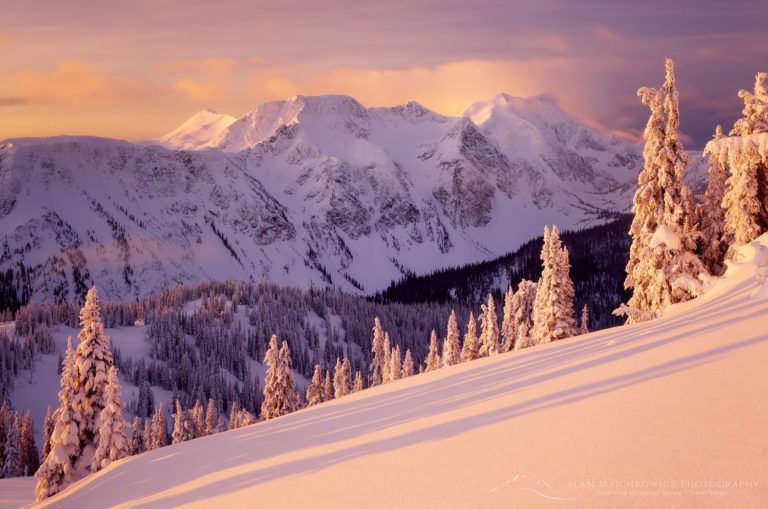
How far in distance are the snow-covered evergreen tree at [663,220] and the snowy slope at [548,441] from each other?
8651 mm

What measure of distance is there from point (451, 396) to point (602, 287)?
199 metres

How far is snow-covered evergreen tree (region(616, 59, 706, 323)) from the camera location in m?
25.3

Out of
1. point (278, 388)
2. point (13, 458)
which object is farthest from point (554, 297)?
point (13, 458)

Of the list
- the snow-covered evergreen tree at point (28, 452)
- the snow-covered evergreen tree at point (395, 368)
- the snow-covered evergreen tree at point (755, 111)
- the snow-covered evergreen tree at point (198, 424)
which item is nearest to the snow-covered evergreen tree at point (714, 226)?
the snow-covered evergreen tree at point (755, 111)

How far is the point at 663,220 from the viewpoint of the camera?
26609 millimetres

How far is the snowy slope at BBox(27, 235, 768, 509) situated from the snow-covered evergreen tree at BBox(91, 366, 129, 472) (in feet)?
46.8

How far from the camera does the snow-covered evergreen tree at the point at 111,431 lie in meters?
29.6

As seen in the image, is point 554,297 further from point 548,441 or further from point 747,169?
point 548,441

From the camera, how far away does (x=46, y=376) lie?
131500mm

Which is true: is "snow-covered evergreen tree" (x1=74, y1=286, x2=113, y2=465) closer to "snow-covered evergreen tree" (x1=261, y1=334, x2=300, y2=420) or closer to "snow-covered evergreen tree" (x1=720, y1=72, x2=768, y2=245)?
"snow-covered evergreen tree" (x1=261, y1=334, x2=300, y2=420)

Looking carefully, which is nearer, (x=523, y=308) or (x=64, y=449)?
(x=64, y=449)

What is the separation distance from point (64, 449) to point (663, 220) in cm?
3731

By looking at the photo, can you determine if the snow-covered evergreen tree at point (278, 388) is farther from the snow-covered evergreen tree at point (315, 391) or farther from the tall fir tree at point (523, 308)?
the tall fir tree at point (523, 308)

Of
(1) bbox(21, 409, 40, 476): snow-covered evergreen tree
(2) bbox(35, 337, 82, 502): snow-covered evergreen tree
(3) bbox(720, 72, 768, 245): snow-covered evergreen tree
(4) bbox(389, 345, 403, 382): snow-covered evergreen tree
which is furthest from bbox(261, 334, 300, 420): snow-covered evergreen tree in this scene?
(1) bbox(21, 409, 40, 476): snow-covered evergreen tree
